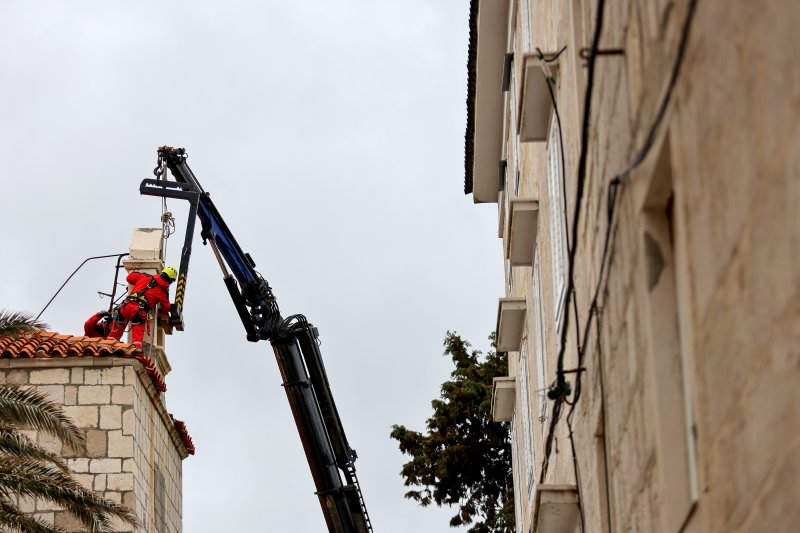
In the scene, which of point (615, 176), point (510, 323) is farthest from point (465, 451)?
point (615, 176)

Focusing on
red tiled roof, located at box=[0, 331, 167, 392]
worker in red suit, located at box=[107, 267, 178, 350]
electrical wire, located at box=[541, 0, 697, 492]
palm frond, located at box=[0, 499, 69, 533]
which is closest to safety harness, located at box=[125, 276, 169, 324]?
worker in red suit, located at box=[107, 267, 178, 350]

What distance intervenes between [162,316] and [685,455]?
16.4m

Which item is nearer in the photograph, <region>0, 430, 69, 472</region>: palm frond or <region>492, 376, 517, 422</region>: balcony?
<region>0, 430, 69, 472</region>: palm frond

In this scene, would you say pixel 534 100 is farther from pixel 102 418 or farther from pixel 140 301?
pixel 140 301

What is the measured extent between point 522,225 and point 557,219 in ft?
6.82

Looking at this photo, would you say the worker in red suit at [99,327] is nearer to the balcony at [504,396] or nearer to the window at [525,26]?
the balcony at [504,396]

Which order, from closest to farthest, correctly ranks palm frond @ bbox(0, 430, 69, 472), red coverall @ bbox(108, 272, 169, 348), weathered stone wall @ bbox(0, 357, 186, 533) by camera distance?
palm frond @ bbox(0, 430, 69, 472) < weathered stone wall @ bbox(0, 357, 186, 533) < red coverall @ bbox(108, 272, 169, 348)

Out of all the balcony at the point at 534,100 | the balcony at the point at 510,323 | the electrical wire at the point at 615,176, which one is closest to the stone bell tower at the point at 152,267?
the balcony at the point at 510,323

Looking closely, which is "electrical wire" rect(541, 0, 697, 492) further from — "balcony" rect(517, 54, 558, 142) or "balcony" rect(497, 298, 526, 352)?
"balcony" rect(497, 298, 526, 352)

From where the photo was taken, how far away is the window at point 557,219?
32.7 ft

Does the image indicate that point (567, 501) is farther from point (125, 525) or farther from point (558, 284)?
point (125, 525)

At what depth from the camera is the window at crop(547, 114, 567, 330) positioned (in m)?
9.95

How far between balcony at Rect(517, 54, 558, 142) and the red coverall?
10914 mm

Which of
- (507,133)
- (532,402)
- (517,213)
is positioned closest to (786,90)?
(517,213)
